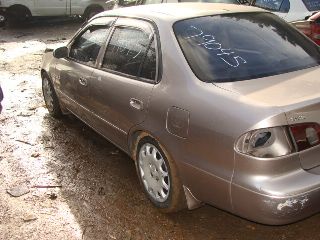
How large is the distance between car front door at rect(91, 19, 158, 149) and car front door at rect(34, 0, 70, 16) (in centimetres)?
1008

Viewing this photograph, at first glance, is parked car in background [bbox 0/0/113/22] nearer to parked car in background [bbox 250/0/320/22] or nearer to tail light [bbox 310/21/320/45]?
parked car in background [bbox 250/0/320/22]

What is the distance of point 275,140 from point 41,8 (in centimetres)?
1226

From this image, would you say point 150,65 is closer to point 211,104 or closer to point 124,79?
point 124,79

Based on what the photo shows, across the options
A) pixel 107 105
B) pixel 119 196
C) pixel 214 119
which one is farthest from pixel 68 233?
pixel 214 119

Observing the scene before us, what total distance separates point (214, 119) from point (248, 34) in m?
1.07

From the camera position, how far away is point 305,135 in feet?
8.59

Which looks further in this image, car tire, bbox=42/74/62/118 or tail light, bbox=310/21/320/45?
tail light, bbox=310/21/320/45

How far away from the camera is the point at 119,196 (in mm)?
3928

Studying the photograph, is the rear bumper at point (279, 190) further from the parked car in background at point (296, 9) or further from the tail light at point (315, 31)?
the parked car in background at point (296, 9)

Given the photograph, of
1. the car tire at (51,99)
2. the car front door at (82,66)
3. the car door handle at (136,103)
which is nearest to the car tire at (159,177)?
the car door handle at (136,103)

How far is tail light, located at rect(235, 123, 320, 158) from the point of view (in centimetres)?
255

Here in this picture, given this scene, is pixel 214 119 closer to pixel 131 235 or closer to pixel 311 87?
pixel 311 87

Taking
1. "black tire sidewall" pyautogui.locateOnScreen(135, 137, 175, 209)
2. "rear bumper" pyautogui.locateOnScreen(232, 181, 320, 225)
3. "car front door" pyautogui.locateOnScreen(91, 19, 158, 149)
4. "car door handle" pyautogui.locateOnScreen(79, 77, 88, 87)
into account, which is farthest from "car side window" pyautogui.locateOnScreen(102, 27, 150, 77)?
"rear bumper" pyautogui.locateOnScreen(232, 181, 320, 225)

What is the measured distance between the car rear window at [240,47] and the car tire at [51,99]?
284 centimetres
